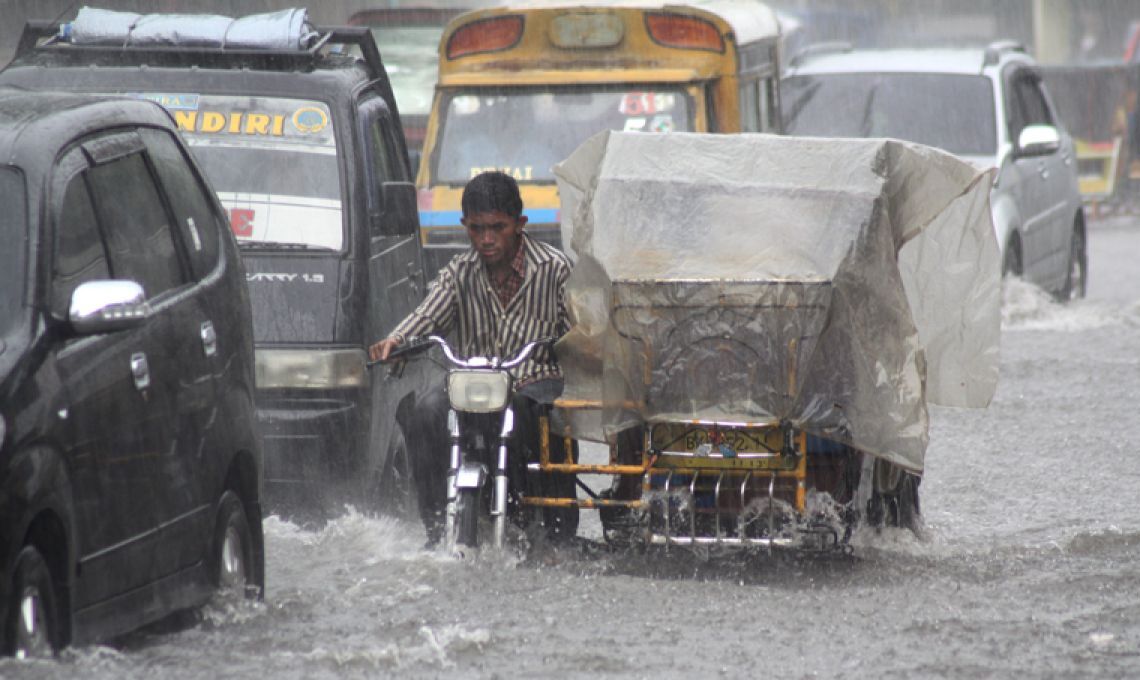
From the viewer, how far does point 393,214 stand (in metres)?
9.45

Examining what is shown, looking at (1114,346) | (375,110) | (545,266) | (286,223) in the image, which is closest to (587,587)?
(545,266)

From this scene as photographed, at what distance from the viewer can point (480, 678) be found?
19.8ft

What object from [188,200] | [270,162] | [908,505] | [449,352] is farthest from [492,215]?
[908,505]

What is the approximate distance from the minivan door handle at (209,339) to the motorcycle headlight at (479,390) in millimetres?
1060

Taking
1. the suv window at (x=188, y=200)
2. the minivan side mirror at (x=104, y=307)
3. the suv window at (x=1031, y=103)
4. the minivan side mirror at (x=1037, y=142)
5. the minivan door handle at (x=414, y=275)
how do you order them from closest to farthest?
the minivan side mirror at (x=104, y=307)
the suv window at (x=188, y=200)
the minivan door handle at (x=414, y=275)
the minivan side mirror at (x=1037, y=142)
the suv window at (x=1031, y=103)

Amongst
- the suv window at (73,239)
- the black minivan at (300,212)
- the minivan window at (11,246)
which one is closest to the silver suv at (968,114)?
the black minivan at (300,212)

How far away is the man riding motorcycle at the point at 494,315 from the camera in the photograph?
7.84 meters

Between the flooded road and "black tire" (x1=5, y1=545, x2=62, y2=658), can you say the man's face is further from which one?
"black tire" (x1=5, y1=545, x2=62, y2=658)

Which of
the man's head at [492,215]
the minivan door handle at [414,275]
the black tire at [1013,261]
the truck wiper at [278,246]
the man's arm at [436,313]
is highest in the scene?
the man's head at [492,215]

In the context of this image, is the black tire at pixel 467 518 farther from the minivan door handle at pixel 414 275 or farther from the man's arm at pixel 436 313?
the minivan door handle at pixel 414 275

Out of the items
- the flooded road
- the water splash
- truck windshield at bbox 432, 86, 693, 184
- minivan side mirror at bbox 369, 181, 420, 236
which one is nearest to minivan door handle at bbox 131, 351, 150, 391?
the flooded road

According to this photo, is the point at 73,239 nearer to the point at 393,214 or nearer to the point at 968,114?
the point at 393,214

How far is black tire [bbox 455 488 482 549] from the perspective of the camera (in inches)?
292

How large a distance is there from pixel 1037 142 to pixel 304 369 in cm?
874
